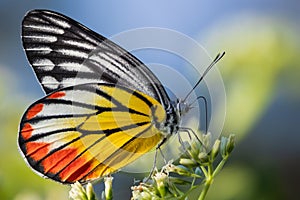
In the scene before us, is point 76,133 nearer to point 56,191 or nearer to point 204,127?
point 56,191

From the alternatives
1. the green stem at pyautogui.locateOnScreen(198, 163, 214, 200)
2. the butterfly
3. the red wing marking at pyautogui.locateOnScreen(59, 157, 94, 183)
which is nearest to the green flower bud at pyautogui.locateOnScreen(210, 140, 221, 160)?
the green stem at pyautogui.locateOnScreen(198, 163, 214, 200)

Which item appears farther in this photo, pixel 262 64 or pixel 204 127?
pixel 262 64

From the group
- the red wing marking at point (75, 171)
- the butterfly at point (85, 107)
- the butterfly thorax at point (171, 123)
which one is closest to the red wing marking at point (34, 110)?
the butterfly at point (85, 107)

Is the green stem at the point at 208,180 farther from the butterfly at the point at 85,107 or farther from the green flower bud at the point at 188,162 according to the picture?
the butterfly at the point at 85,107

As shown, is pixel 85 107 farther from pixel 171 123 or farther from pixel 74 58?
pixel 171 123

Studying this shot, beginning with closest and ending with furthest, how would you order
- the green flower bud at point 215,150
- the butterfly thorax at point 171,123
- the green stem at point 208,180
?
the green stem at point 208,180, the green flower bud at point 215,150, the butterfly thorax at point 171,123

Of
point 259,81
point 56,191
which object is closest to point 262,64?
point 259,81

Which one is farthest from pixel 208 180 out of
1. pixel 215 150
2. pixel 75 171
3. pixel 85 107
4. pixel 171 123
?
pixel 85 107
